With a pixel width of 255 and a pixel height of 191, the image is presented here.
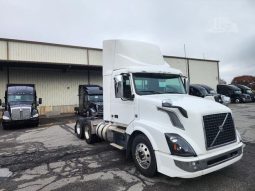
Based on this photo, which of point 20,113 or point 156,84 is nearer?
point 156,84

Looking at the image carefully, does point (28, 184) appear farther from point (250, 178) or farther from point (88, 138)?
point (250, 178)

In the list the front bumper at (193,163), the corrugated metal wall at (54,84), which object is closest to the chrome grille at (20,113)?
the corrugated metal wall at (54,84)

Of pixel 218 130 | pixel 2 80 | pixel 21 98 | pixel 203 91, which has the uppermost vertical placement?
pixel 2 80

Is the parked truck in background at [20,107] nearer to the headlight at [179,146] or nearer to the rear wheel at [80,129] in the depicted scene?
the rear wheel at [80,129]

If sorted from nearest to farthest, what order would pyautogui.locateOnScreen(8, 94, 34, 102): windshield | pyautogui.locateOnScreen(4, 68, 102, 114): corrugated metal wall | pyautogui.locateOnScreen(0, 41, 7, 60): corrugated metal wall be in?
pyautogui.locateOnScreen(8, 94, 34, 102): windshield → pyautogui.locateOnScreen(0, 41, 7, 60): corrugated metal wall → pyautogui.locateOnScreen(4, 68, 102, 114): corrugated metal wall

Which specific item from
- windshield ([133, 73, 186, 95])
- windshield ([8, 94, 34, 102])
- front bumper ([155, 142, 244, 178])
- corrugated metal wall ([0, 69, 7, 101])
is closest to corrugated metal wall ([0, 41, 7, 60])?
corrugated metal wall ([0, 69, 7, 101])

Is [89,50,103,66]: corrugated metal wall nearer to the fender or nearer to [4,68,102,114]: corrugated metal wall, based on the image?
[4,68,102,114]: corrugated metal wall

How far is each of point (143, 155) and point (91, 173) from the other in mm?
1358

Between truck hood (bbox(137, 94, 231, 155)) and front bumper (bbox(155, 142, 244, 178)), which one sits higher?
truck hood (bbox(137, 94, 231, 155))

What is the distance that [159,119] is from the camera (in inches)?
197

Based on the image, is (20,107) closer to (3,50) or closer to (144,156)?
(3,50)

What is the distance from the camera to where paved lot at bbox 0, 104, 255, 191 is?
15.4 feet

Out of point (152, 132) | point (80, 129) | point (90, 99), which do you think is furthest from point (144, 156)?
point (90, 99)

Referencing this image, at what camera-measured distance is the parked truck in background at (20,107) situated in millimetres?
13555
